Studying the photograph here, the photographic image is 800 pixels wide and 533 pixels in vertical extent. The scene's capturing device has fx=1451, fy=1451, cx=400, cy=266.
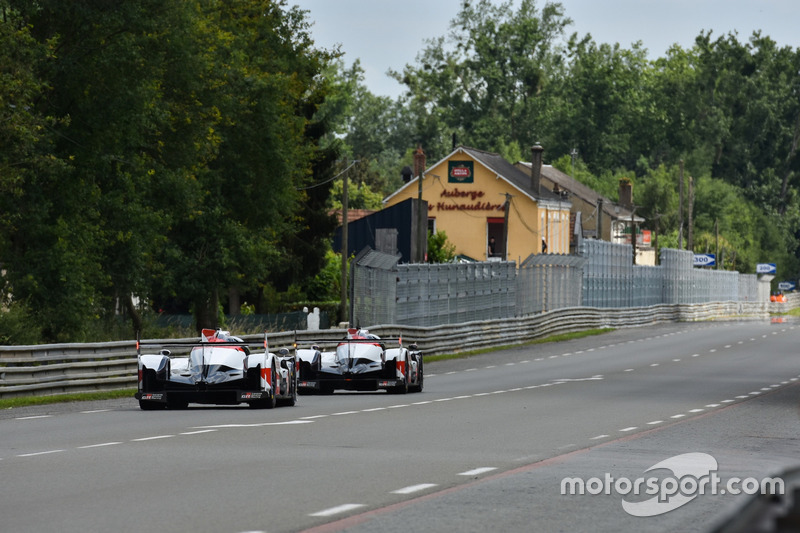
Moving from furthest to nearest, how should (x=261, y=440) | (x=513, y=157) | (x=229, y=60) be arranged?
1. (x=513, y=157)
2. (x=229, y=60)
3. (x=261, y=440)

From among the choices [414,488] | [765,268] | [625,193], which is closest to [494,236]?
[625,193]

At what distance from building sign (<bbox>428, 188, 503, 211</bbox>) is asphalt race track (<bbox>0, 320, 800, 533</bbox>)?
56702mm

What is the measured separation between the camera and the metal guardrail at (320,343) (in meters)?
24.6

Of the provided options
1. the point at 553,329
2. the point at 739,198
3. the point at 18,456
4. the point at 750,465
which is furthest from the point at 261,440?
the point at 739,198

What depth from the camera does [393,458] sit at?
44.9ft

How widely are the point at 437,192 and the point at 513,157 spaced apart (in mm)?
42597

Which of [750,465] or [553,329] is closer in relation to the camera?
[750,465]

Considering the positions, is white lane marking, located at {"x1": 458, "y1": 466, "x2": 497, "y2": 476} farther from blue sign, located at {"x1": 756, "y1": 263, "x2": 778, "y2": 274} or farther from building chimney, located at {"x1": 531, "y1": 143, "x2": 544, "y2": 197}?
blue sign, located at {"x1": 756, "y1": 263, "x2": 778, "y2": 274}

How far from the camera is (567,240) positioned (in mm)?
90188

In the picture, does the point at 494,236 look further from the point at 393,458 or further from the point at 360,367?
the point at 393,458

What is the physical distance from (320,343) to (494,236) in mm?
57581

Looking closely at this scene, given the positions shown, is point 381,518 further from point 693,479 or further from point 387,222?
point 387,222

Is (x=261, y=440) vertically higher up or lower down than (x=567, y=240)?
lower down

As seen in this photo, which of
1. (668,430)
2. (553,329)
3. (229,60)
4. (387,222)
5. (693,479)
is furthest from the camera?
(387,222)
